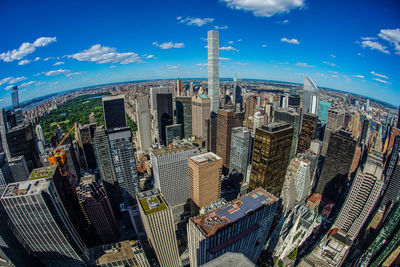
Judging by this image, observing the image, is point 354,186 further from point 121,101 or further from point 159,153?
point 121,101

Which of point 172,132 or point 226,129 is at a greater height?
point 226,129

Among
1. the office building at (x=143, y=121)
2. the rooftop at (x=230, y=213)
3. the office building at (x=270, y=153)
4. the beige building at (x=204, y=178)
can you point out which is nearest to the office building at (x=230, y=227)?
the rooftop at (x=230, y=213)

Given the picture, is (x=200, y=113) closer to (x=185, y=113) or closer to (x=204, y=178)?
(x=185, y=113)

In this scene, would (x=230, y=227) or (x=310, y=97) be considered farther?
(x=310, y=97)

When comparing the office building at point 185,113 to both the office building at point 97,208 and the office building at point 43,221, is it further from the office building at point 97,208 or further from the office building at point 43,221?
the office building at point 43,221

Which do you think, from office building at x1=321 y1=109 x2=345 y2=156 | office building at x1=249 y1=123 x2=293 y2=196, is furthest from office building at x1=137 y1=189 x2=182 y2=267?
office building at x1=321 y1=109 x2=345 y2=156

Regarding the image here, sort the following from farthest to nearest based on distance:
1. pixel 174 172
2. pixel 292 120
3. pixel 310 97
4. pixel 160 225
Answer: pixel 310 97
pixel 292 120
pixel 174 172
pixel 160 225

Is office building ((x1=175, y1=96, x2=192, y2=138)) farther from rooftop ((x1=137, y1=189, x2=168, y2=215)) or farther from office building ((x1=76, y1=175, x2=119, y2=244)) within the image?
rooftop ((x1=137, y1=189, x2=168, y2=215))

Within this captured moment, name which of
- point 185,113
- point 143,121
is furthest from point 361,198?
point 143,121
